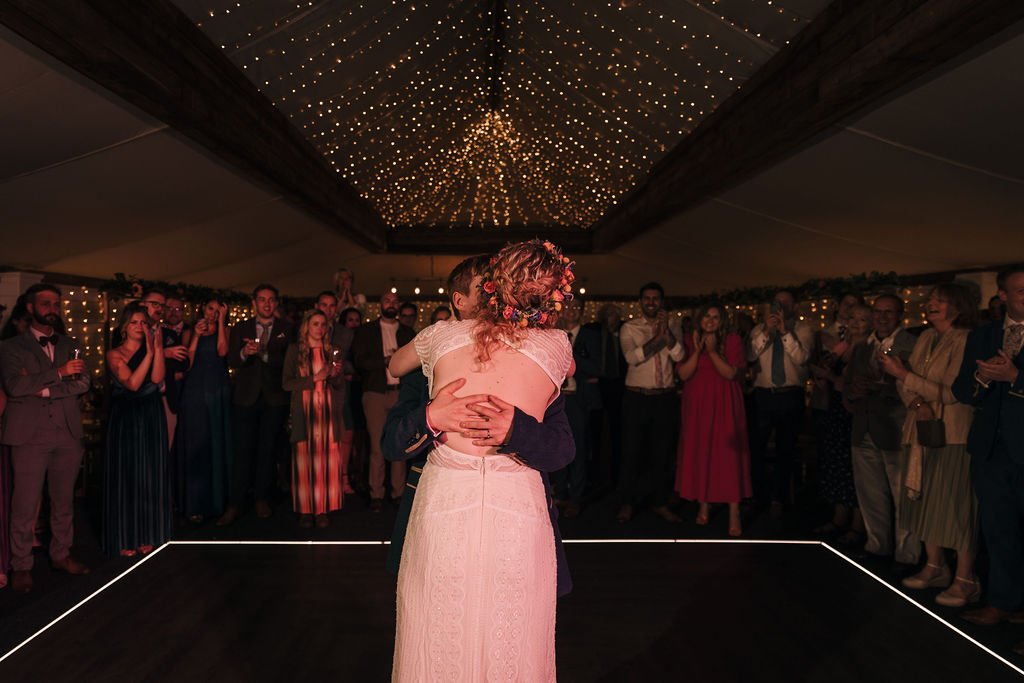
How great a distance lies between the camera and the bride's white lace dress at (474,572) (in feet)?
5.75

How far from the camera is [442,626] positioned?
175 cm

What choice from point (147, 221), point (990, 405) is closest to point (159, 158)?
point (147, 221)

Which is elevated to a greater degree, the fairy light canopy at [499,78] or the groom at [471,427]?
the fairy light canopy at [499,78]

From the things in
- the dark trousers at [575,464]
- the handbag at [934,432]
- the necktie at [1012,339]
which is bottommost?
the dark trousers at [575,464]

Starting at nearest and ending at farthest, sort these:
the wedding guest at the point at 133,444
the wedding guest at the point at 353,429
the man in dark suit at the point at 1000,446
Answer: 1. the man in dark suit at the point at 1000,446
2. the wedding guest at the point at 133,444
3. the wedding guest at the point at 353,429

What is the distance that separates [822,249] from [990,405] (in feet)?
12.7

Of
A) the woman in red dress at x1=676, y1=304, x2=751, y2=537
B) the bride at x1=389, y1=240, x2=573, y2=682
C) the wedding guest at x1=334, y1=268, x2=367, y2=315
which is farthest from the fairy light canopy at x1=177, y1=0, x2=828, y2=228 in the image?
the bride at x1=389, y1=240, x2=573, y2=682

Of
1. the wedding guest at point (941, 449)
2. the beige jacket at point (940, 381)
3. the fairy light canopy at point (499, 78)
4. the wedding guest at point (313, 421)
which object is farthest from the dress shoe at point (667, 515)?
the fairy light canopy at point (499, 78)

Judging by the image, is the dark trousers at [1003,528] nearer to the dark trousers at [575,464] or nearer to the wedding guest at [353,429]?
the dark trousers at [575,464]

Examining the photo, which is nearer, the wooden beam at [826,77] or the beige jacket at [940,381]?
the wooden beam at [826,77]

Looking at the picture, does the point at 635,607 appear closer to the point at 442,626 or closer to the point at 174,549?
the point at 442,626

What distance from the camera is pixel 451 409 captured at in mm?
1678

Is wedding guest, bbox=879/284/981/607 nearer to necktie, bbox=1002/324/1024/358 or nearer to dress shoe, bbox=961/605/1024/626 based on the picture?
dress shoe, bbox=961/605/1024/626

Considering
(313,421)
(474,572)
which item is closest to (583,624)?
(474,572)
